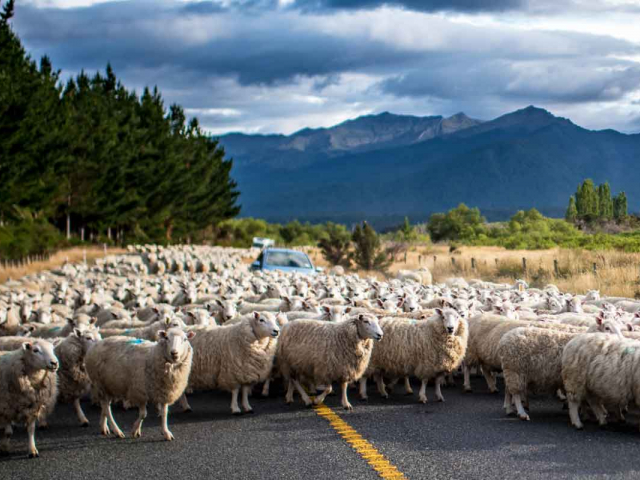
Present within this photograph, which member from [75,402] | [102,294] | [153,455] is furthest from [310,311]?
[102,294]

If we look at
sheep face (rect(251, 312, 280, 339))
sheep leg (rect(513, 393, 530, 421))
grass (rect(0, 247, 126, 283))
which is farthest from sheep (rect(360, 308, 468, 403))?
grass (rect(0, 247, 126, 283))

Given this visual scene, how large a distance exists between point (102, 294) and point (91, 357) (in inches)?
487

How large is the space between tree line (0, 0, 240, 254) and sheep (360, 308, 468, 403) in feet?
112

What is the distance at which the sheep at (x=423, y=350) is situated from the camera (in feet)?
39.3

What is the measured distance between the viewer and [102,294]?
74.4 ft

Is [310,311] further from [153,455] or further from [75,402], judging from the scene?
[153,455]

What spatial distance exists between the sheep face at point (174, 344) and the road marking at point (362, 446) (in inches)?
82.1

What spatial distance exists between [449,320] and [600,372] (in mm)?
2570

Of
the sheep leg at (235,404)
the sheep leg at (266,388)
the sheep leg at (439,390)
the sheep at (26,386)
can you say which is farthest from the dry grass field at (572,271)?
the sheep at (26,386)

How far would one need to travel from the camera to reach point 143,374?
10055 millimetres

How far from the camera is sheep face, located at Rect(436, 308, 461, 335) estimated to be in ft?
38.6

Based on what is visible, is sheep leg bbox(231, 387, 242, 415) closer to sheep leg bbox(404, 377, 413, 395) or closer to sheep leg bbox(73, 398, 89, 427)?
sheep leg bbox(73, 398, 89, 427)

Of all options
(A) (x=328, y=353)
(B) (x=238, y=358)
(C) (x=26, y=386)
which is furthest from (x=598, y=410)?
(C) (x=26, y=386)

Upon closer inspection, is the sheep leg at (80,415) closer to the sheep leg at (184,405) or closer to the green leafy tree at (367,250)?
the sheep leg at (184,405)
